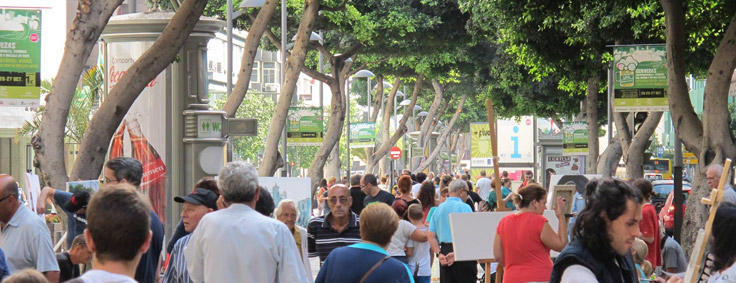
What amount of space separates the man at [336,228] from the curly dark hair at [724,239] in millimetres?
4569

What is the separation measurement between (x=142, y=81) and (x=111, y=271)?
7.63 meters

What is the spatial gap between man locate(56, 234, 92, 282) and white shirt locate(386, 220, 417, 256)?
401 centimetres

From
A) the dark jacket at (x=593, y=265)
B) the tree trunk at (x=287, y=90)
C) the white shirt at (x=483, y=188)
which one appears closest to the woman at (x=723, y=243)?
the dark jacket at (x=593, y=265)

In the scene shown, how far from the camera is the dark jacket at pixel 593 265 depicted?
4.29 metres

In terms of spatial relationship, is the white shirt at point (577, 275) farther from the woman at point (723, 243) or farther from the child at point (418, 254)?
the child at point (418, 254)

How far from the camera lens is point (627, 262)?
14.8 feet

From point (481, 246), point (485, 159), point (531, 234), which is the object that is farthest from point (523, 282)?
point (485, 159)

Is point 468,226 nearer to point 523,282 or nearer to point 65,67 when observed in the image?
point 523,282

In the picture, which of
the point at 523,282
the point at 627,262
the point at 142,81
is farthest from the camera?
the point at 142,81

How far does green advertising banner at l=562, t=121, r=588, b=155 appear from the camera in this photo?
3966 cm

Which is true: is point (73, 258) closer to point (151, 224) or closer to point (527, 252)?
point (151, 224)

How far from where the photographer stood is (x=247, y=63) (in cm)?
1975

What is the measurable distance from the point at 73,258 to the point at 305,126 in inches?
955

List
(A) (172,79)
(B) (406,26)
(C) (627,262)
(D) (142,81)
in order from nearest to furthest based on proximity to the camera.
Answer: (C) (627,262) → (D) (142,81) → (A) (172,79) → (B) (406,26)
